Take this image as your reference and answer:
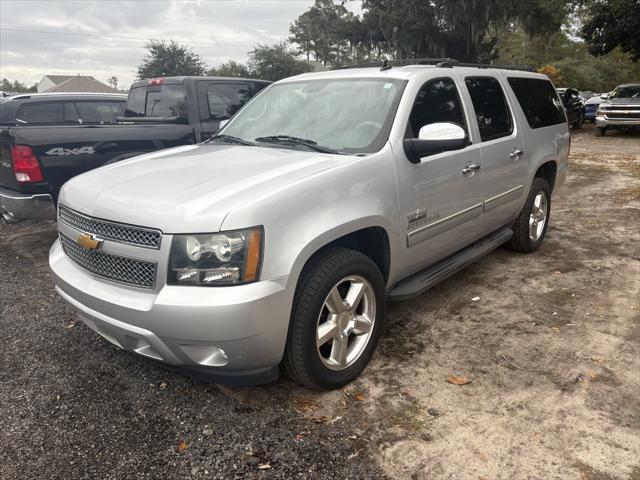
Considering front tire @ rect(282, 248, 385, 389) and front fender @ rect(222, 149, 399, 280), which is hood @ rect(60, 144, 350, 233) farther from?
front tire @ rect(282, 248, 385, 389)

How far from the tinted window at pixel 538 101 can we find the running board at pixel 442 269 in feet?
3.98

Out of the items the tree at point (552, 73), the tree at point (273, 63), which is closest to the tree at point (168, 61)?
the tree at point (273, 63)

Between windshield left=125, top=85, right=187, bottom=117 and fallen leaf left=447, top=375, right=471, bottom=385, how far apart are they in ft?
15.5

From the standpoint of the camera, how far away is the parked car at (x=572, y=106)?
20547 millimetres

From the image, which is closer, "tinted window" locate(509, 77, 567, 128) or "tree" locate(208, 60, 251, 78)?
"tinted window" locate(509, 77, 567, 128)

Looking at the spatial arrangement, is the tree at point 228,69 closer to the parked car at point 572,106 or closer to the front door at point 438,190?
the parked car at point 572,106

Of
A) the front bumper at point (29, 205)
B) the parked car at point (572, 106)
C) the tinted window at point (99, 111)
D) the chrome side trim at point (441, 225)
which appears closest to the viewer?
the chrome side trim at point (441, 225)

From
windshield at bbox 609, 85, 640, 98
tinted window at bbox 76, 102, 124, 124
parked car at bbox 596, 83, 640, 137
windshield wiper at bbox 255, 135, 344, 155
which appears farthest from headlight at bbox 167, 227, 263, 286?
windshield at bbox 609, 85, 640, 98

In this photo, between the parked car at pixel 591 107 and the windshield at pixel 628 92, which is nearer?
the windshield at pixel 628 92

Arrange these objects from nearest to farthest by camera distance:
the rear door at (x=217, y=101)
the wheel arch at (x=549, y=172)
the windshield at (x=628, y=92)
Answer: the wheel arch at (x=549, y=172) → the rear door at (x=217, y=101) → the windshield at (x=628, y=92)

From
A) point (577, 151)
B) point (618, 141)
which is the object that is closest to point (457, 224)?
point (577, 151)

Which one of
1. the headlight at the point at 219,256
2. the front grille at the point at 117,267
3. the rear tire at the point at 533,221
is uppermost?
the headlight at the point at 219,256

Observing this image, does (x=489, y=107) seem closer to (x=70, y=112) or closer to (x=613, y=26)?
(x=70, y=112)

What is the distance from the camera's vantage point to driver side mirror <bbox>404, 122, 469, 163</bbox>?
3.09 metres
